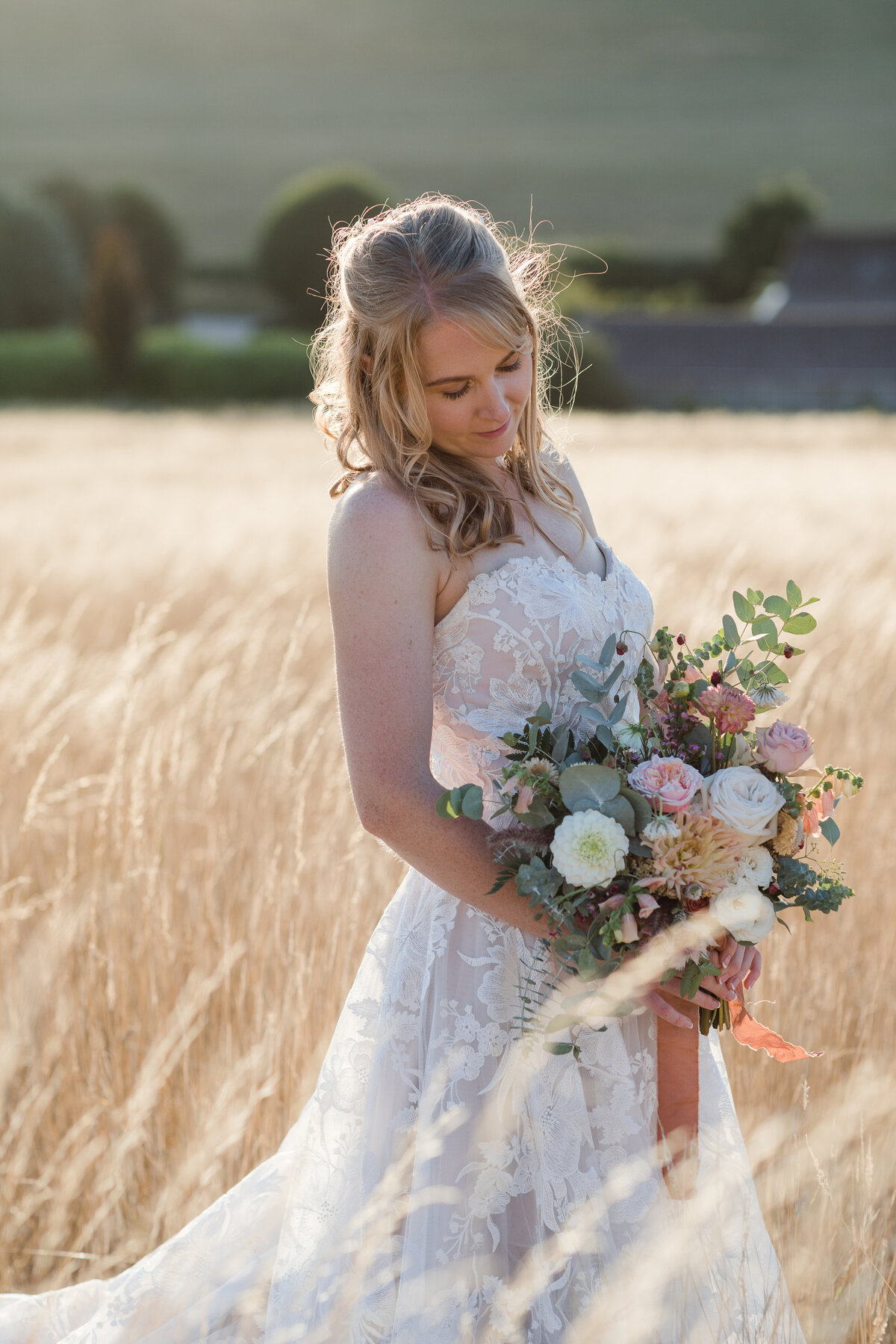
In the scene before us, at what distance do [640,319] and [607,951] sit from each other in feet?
112

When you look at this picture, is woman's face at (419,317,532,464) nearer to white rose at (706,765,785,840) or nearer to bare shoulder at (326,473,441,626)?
bare shoulder at (326,473,441,626)

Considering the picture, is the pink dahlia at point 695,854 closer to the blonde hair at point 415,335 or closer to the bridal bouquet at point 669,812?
the bridal bouquet at point 669,812

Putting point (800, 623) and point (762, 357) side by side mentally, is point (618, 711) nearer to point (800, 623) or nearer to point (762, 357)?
point (800, 623)

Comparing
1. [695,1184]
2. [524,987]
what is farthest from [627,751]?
[695,1184]

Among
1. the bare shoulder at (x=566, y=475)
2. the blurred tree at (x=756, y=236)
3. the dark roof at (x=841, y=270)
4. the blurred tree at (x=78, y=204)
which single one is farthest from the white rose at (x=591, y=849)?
the blurred tree at (x=756, y=236)

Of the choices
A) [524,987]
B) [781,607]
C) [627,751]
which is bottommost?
[524,987]

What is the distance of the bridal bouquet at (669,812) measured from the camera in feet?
4.47

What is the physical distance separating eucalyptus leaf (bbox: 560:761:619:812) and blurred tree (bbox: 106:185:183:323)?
41.8 metres

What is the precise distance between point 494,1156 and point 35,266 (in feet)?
134

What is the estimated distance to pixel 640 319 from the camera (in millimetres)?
33312

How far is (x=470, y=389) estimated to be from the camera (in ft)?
5.28

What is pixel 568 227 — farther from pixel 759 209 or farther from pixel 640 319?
pixel 640 319

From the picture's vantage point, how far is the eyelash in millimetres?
1609

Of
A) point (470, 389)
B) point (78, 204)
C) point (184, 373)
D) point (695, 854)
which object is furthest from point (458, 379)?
point (78, 204)
